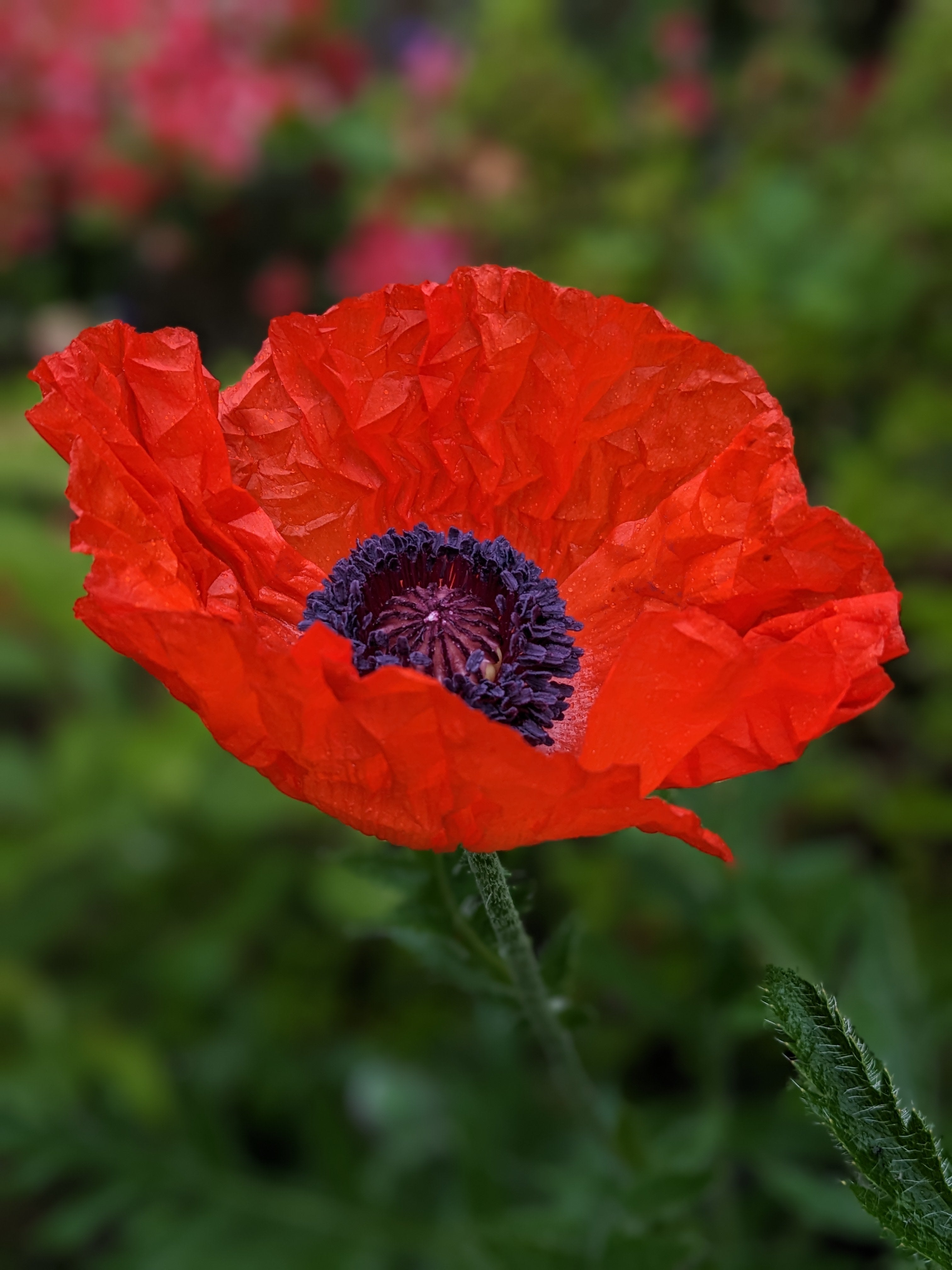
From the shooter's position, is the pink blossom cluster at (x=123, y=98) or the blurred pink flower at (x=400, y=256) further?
the pink blossom cluster at (x=123, y=98)

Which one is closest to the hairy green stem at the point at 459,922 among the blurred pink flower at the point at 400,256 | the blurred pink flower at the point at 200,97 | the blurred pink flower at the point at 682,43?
the blurred pink flower at the point at 400,256

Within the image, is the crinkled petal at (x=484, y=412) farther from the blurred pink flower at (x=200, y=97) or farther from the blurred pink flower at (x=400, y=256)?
the blurred pink flower at (x=200, y=97)

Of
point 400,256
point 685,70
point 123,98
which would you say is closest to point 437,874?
point 400,256

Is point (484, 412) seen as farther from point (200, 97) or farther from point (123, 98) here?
point (123, 98)

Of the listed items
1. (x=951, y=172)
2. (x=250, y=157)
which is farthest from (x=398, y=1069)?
(x=250, y=157)

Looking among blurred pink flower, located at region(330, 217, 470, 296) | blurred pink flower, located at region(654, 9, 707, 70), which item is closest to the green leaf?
blurred pink flower, located at region(330, 217, 470, 296)

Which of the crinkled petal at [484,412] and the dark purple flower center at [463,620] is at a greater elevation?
the crinkled petal at [484,412]

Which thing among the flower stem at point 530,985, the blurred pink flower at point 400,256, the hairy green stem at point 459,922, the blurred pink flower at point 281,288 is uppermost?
the blurred pink flower at point 281,288
